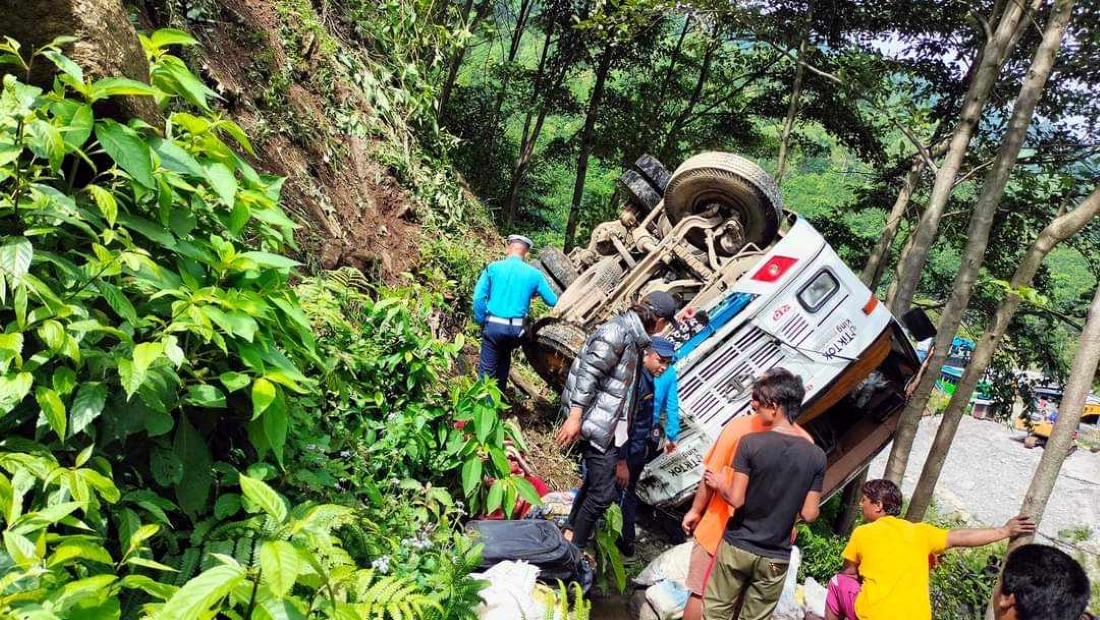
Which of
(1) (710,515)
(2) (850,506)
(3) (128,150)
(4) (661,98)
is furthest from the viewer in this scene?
(4) (661,98)

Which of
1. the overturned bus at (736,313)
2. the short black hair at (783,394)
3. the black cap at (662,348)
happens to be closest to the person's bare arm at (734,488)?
the short black hair at (783,394)

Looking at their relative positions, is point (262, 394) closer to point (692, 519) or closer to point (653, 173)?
point (692, 519)

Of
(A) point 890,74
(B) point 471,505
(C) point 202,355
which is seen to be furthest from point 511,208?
Answer: (C) point 202,355

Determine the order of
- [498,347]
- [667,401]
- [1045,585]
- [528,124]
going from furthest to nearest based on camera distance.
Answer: [528,124] < [498,347] < [667,401] < [1045,585]

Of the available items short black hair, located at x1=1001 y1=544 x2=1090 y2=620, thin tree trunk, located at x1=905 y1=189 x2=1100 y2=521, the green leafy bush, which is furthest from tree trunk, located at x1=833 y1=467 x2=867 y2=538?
the green leafy bush

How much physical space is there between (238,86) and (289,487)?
437cm

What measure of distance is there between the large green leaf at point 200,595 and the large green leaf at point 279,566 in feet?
0.23

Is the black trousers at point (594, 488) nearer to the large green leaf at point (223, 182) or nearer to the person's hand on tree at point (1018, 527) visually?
the person's hand on tree at point (1018, 527)

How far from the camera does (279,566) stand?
1.84m

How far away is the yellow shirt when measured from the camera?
136 inches

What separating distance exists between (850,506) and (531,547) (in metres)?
4.96

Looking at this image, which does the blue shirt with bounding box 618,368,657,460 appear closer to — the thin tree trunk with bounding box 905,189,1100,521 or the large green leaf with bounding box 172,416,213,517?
the thin tree trunk with bounding box 905,189,1100,521

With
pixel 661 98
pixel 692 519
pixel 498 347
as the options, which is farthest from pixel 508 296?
pixel 661 98

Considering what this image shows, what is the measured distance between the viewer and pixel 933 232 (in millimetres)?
5914
